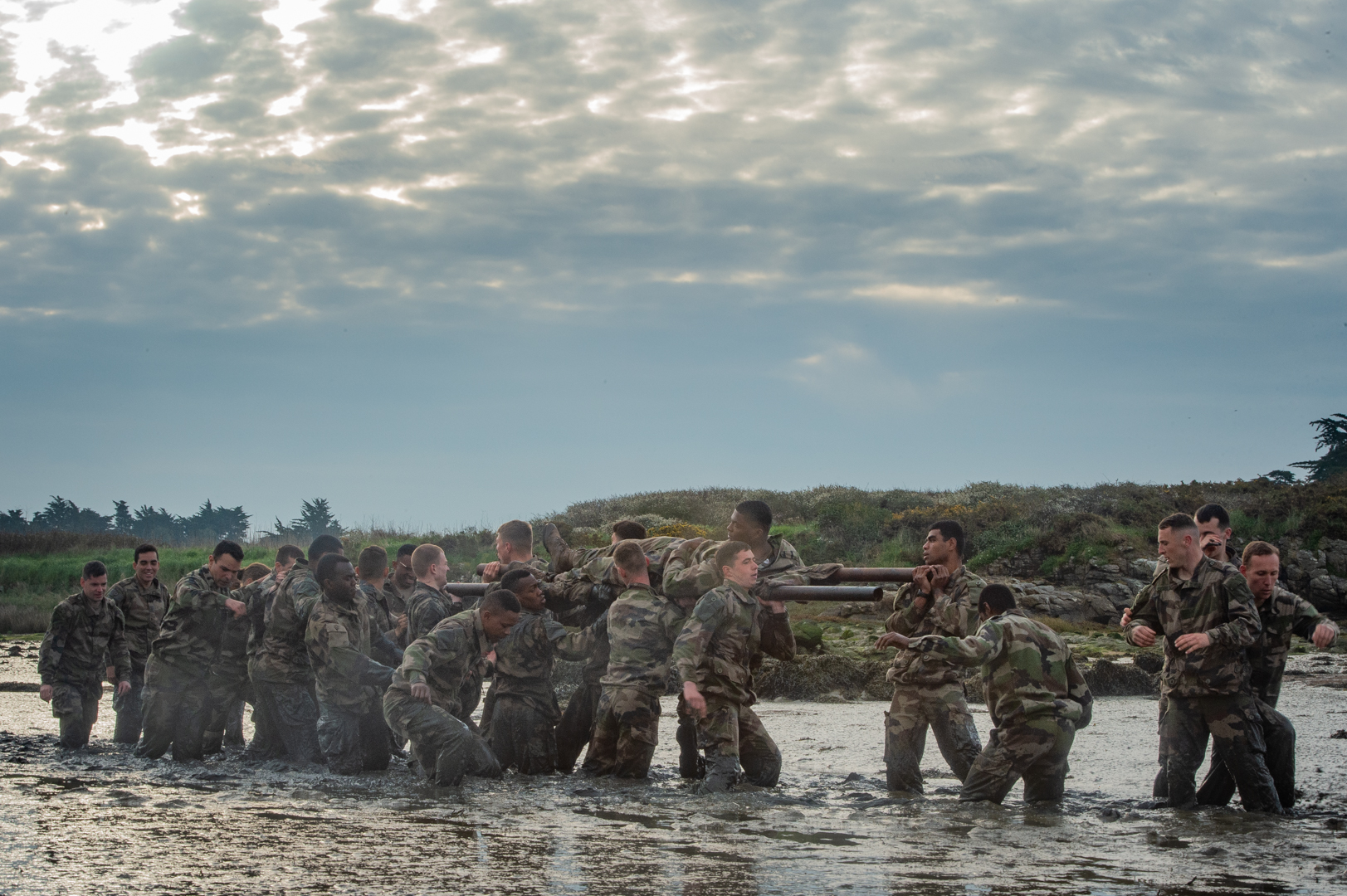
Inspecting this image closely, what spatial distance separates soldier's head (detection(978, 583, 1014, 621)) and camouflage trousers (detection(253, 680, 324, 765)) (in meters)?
5.92

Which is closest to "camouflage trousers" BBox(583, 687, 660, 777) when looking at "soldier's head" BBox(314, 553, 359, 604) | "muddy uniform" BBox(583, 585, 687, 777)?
"muddy uniform" BBox(583, 585, 687, 777)

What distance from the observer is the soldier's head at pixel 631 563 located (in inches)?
372

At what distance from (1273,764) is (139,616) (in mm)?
10735

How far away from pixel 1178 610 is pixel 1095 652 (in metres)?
11.7

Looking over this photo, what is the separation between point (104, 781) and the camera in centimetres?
948

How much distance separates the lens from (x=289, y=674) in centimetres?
1047

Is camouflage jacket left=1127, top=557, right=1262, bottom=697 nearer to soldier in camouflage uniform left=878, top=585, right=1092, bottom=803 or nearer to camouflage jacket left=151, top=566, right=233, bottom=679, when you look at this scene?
soldier in camouflage uniform left=878, top=585, right=1092, bottom=803

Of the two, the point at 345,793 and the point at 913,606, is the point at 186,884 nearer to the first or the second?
the point at 345,793

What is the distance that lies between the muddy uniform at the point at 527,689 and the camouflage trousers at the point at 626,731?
583 mm

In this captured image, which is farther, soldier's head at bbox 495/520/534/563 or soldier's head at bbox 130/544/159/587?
soldier's head at bbox 130/544/159/587

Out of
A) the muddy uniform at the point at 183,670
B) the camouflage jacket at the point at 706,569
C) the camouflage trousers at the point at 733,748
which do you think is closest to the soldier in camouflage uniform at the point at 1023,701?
the camouflage trousers at the point at 733,748

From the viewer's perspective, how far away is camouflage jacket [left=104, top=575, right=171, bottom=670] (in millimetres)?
12508

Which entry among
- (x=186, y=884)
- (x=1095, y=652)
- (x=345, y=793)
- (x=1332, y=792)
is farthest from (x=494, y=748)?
(x=1095, y=652)

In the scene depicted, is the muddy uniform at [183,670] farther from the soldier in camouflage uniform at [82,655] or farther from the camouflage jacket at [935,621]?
the camouflage jacket at [935,621]
